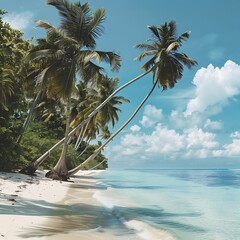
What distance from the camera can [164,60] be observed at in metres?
24.1

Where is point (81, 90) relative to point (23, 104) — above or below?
above

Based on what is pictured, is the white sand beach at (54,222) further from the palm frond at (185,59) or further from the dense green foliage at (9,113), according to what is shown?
the palm frond at (185,59)

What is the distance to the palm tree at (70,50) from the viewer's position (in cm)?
2023

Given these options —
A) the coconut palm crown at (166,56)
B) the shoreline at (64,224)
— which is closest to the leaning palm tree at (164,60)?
the coconut palm crown at (166,56)

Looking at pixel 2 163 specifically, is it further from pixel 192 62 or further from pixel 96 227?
pixel 192 62

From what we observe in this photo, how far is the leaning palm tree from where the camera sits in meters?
24.0

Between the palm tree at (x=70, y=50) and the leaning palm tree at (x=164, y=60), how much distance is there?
14.5 feet

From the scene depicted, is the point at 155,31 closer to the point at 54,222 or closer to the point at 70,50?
the point at 70,50

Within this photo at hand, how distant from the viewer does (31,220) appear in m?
7.66

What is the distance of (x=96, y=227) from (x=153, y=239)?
1.39 meters

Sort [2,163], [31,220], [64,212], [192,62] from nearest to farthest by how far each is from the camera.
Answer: [31,220] < [64,212] < [2,163] < [192,62]

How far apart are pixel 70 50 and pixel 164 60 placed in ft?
22.8

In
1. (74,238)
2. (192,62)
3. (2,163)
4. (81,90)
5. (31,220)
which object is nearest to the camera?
(74,238)

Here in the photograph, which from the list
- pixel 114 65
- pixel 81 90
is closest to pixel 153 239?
pixel 114 65
